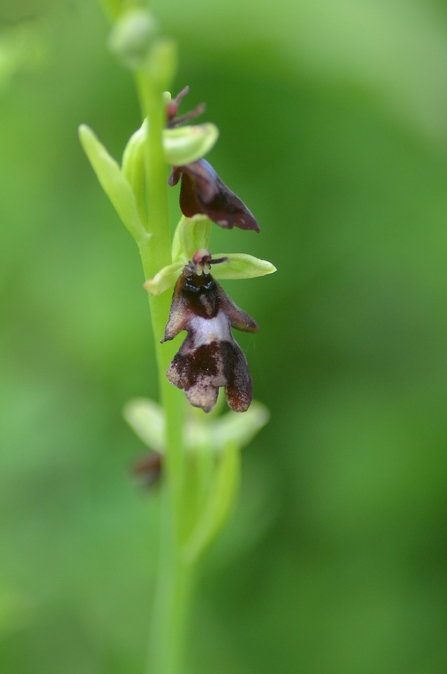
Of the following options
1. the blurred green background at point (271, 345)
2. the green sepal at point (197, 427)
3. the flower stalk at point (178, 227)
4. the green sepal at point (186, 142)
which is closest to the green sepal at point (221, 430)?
the green sepal at point (197, 427)

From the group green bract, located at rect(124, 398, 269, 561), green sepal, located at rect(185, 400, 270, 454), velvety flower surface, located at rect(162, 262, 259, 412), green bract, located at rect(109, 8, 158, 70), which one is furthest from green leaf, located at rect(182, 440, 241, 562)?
green bract, located at rect(109, 8, 158, 70)

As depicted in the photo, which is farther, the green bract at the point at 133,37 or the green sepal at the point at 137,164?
the green sepal at the point at 137,164

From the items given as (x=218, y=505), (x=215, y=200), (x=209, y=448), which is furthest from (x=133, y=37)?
(x=209, y=448)

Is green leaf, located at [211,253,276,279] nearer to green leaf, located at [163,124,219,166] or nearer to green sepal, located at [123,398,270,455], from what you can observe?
green leaf, located at [163,124,219,166]

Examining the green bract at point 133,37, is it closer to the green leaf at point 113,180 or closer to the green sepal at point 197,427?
the green leaf at point 113,180

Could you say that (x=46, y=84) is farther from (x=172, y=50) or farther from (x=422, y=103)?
(x=172, y=50)
